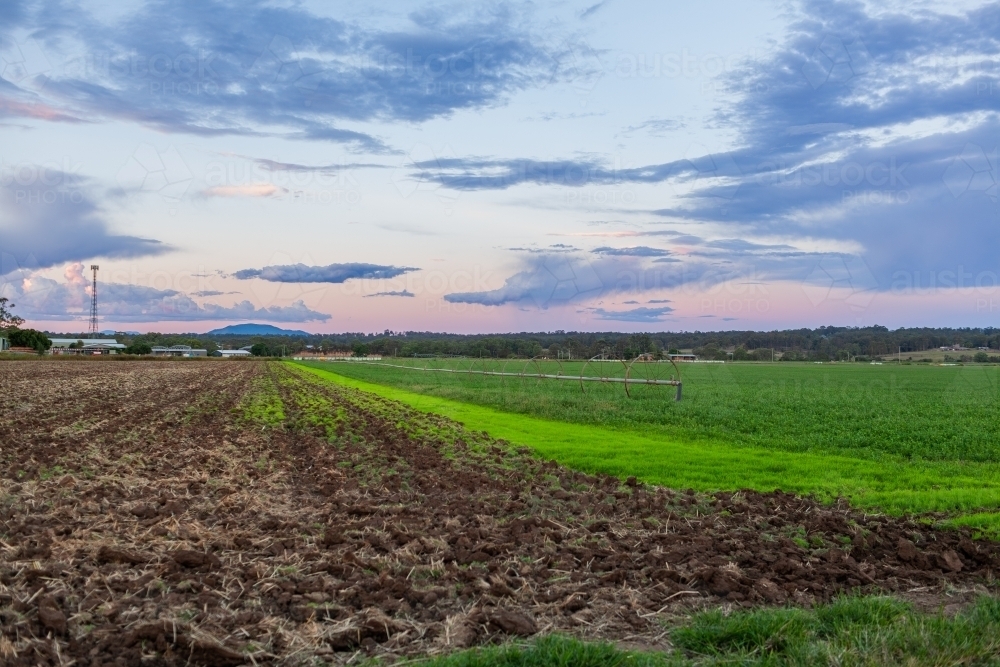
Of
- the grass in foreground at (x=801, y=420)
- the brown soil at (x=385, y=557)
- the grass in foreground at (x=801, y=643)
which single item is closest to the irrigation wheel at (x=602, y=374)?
the grass in foreground at (x=801, y=420)

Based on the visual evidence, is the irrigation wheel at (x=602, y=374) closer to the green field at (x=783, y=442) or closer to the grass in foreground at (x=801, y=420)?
the grass in foreground at (x=801, y=420)

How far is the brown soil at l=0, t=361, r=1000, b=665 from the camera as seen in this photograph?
5.62 metres

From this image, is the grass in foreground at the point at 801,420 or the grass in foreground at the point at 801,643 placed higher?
the grass in foreground at the point at 801,643

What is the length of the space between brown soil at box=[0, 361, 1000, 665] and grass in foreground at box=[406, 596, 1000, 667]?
0.41 metres

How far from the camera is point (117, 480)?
1206 cm

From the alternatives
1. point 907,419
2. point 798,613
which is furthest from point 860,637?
point 907,419

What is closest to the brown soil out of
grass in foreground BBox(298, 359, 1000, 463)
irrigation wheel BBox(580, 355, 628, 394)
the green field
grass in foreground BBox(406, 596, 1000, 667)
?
grass in foreground BBox(406, 596, 1000, 667)

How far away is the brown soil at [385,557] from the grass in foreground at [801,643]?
41cm

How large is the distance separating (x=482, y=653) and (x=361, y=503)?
18.5ft

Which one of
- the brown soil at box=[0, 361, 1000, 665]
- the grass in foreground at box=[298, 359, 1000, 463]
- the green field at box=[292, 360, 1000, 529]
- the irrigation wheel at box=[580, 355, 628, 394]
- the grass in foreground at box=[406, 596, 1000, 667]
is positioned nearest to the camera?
the grass in foreground at box=[406, 596, 1000, 667]

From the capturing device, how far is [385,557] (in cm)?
762

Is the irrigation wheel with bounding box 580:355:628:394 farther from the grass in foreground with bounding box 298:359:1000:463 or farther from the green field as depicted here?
the green field

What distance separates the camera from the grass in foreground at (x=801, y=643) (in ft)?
16.1

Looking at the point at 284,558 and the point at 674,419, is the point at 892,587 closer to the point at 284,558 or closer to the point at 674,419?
the point at 284,558
